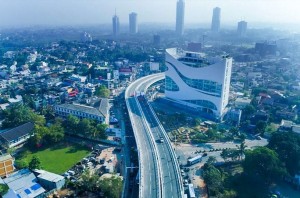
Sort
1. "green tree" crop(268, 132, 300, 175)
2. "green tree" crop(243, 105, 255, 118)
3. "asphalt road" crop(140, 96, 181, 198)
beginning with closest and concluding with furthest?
1. "asphalt road" crop(140, 96, 181, 198)
2. "green tree" crop(268, 132, 300, 175)
3. "green tree" crop(243, 105, 255, 118)

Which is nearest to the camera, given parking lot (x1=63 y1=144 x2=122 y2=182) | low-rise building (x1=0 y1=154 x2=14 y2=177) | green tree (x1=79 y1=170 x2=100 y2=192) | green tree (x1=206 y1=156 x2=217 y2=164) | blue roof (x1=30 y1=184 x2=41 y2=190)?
blue roof (x1=30 y1=184 x2=41 y2=190)

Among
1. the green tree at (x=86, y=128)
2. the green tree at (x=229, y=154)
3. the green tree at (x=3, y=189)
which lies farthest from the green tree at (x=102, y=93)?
the green tree at (x=3, y=189)

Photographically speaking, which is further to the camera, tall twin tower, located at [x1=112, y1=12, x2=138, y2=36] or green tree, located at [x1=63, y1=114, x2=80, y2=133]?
tall twin tower, located at [x1=112, y1=12, x2=138, y2=36]

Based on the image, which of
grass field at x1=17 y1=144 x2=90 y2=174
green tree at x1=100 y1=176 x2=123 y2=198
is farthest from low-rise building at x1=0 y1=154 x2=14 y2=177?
green tree at x1=100 y1=176 x2=123 y2=198

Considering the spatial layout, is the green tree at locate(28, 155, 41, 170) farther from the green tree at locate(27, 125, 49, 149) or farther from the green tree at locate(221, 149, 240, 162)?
the green tree at locate(221, 149, 240, 162)

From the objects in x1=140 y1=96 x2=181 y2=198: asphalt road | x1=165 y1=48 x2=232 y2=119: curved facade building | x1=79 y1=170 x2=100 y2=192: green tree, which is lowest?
x1=79 y1=170 x2=100 y2=192: green tree

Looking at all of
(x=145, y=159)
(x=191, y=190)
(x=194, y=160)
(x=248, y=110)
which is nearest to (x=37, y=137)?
(x=145, y=159)

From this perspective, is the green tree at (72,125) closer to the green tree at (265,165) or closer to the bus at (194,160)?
the bus at (194,160)

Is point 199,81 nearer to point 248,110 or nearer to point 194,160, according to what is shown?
point 248,110
